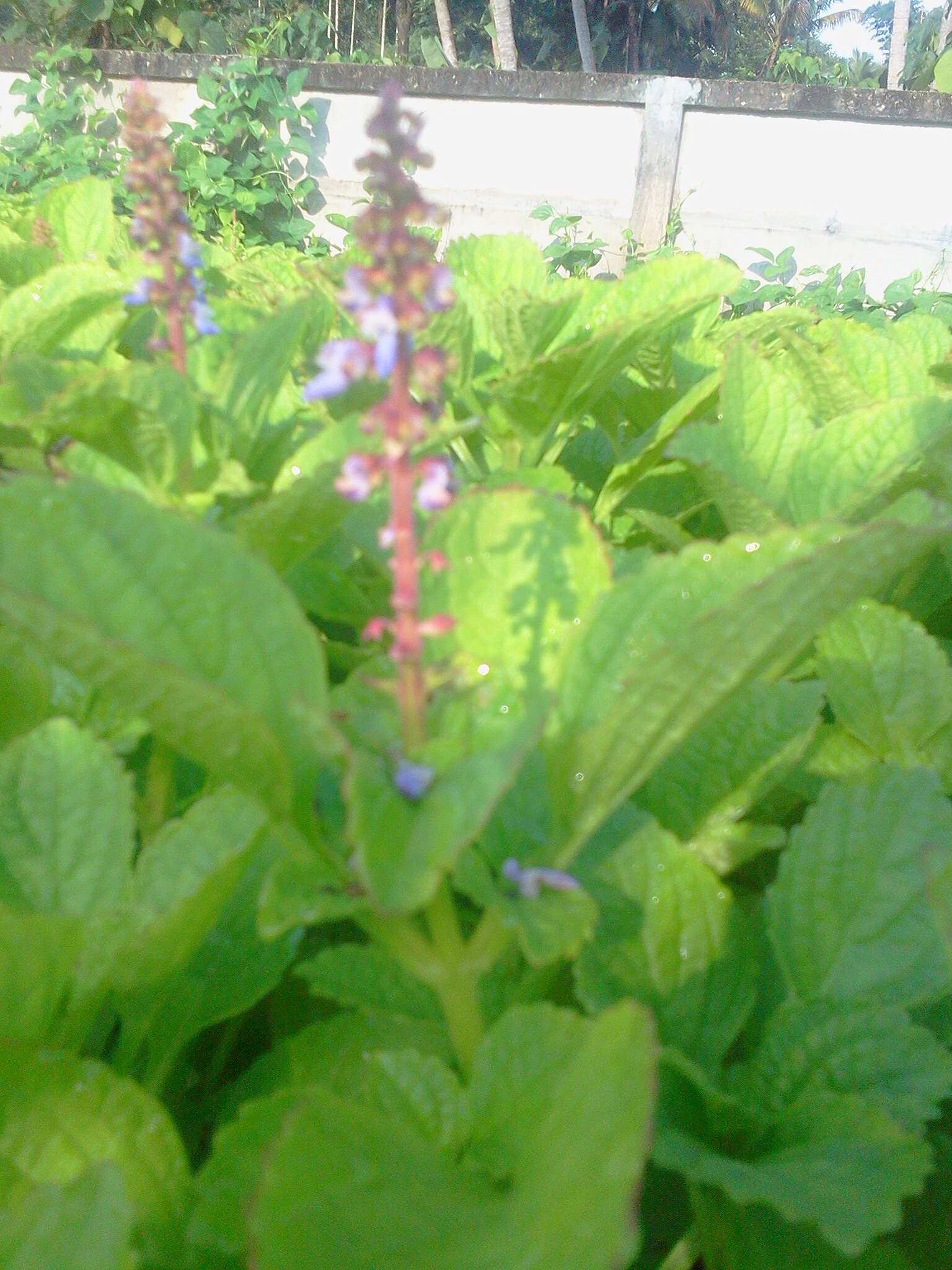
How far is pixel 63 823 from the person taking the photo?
0.85 meters

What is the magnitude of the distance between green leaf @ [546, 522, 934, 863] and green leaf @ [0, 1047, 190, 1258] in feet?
1.07

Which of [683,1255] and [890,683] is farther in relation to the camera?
[890,683]

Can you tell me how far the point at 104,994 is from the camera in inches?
29.4

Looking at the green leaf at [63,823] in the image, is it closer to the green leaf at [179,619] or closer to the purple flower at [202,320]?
the green leaf at [179,619]

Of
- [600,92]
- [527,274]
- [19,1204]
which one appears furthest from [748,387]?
[600,92]

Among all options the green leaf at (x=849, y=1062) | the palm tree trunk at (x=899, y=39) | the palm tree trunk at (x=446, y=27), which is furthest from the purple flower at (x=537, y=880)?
the palm tree trunk at (x=446, y=27)

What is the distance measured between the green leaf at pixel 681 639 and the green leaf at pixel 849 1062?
9.6 inches

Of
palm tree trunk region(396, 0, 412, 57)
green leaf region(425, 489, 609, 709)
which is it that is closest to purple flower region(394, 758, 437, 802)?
green leaf region(425, 489, 609, 709)

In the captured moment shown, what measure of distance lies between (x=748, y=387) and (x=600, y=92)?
6.86m

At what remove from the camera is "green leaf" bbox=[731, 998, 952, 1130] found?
0.72 meters

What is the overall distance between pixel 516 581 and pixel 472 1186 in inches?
15.6

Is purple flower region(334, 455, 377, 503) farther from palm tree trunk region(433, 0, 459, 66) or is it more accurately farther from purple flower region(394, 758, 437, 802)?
palm tree trunk region(433, 0, 459, 66)

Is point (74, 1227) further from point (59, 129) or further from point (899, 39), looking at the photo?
point (899, 39)

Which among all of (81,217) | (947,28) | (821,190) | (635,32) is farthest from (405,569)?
(635,32)
